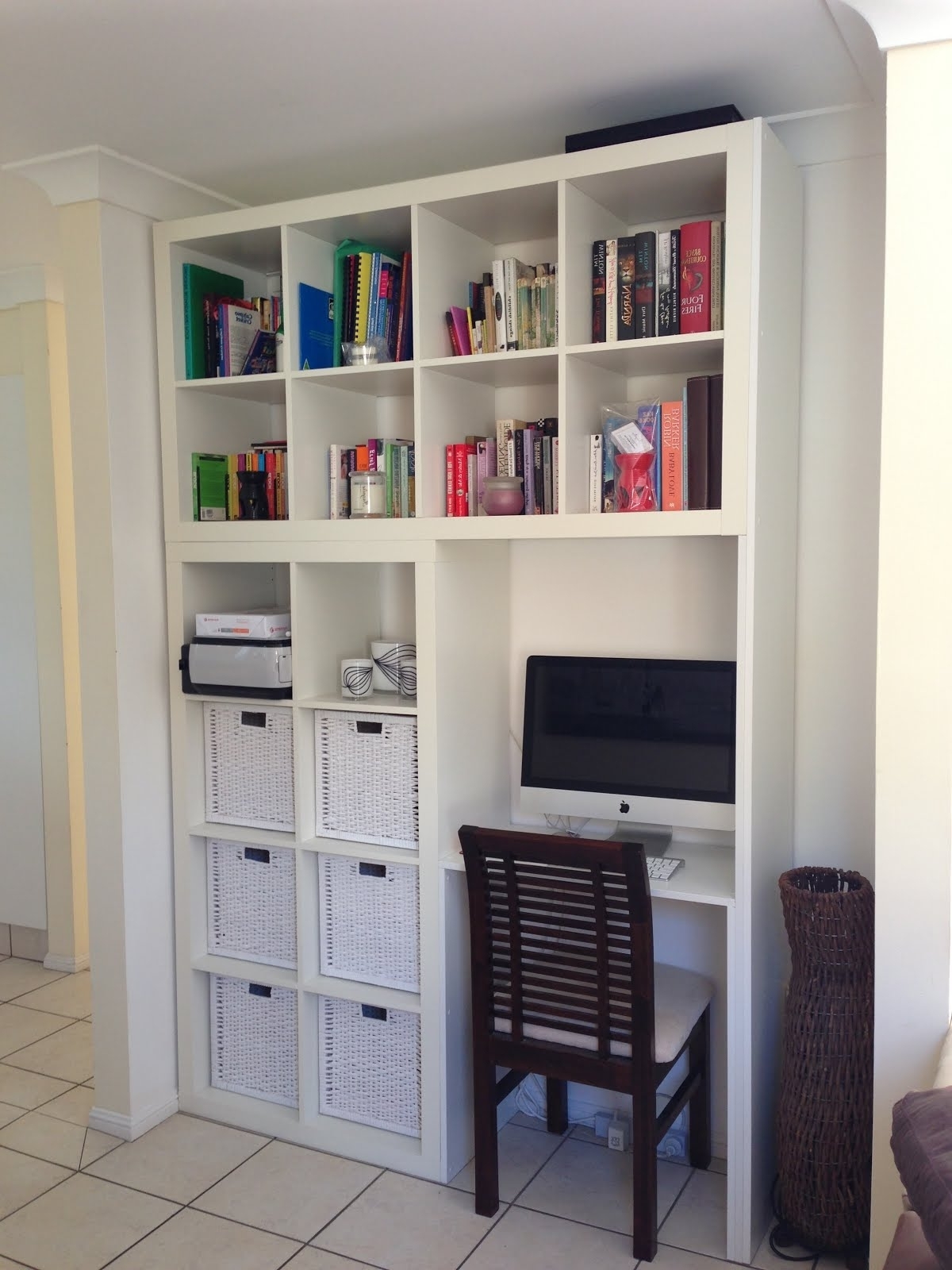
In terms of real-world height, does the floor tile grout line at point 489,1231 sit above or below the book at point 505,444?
below

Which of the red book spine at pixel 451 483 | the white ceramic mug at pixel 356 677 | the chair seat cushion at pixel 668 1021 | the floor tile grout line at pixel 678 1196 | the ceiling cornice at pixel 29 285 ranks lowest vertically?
the floor tile grout line at pixel 678 1196

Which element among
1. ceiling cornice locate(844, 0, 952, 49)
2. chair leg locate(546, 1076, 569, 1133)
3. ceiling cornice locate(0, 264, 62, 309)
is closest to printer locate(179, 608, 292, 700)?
chair leg locate(546, 1076, 569, 1133)

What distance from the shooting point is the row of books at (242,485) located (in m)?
3.00

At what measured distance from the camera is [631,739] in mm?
2746

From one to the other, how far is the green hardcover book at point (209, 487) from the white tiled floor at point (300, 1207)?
5.48ft

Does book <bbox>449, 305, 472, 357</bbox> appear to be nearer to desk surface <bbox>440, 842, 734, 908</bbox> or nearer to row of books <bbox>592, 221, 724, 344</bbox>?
row of books <bbox>592, 221, 724, 344</bbox>

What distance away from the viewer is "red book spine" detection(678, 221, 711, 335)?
240 centimetres

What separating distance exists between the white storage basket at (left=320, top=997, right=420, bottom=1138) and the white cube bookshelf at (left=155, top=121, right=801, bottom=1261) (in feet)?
0.11

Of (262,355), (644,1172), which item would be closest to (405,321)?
(262,355)

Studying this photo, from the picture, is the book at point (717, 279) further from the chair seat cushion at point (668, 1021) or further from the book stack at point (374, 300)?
the chair seat cushion at point (668, 1021)

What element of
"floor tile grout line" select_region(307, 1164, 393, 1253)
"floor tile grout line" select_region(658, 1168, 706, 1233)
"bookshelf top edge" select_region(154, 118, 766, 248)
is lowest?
"floor tile grout line" select_region(307, 1164, 393, 1253)

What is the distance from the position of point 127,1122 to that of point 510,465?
6.57 feet

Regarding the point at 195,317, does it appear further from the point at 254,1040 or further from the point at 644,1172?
the point at 644,1172

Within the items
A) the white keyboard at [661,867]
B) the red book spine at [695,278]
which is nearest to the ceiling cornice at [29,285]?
the red book spine at [695,278]
